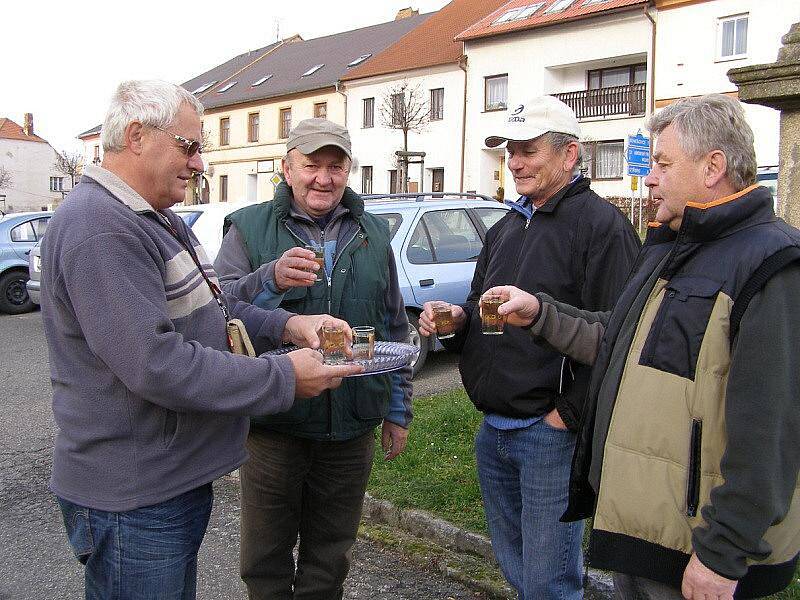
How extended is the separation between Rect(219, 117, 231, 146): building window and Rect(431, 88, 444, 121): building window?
16358 millimetres

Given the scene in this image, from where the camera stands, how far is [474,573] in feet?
Answer: 13.3

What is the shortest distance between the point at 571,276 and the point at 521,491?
2.79ft

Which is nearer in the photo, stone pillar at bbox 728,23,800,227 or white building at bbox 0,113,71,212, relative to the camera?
stone pillar at bbox 728,23,800,227

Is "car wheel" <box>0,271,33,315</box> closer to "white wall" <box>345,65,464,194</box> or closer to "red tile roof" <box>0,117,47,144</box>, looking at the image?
"white wall" <box>345,65,464,194</box>

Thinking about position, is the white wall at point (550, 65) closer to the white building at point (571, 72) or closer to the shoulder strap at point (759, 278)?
the white building at point (571, 72)

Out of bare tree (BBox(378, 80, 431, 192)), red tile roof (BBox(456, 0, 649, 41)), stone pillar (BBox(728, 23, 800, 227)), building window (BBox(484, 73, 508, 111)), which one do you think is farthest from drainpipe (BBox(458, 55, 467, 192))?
stone pillar (BBox(728, 23, 800, 227))

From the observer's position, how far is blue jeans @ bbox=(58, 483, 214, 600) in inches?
88.9

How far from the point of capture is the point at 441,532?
4.40 m

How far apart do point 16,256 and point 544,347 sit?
1393cm

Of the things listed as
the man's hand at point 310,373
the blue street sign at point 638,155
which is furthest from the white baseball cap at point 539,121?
the blue street sign at point 638,155

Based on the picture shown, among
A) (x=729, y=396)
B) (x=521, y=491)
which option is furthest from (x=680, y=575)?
(x=521, y=491)

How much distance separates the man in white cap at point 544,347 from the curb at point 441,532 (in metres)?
0.80

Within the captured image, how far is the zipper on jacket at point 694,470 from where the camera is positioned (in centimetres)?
200

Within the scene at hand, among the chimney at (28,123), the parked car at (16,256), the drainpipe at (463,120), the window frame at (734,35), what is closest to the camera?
the parked car at (16,256)
